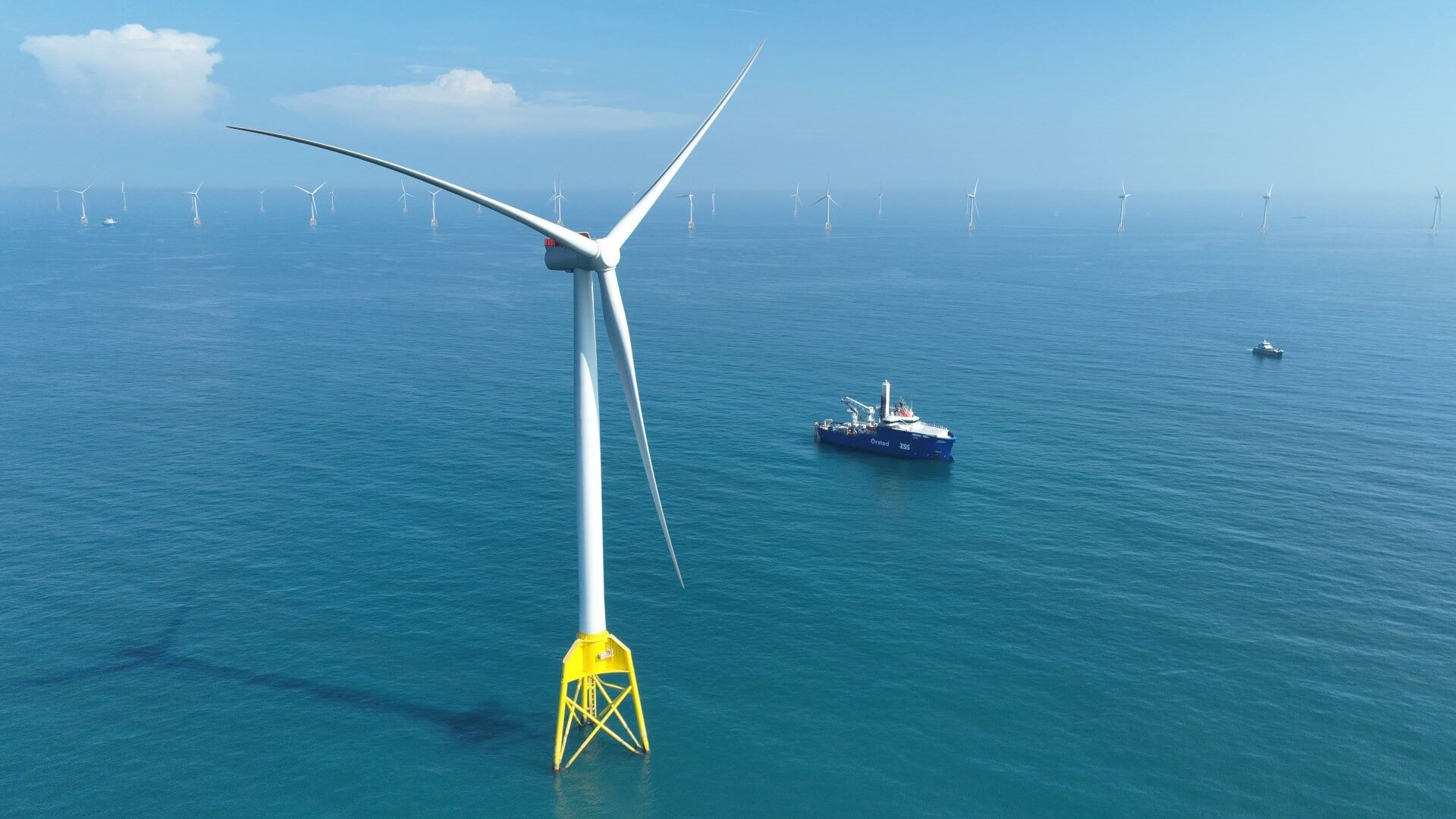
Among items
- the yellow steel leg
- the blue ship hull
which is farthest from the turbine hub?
the blue ship hull

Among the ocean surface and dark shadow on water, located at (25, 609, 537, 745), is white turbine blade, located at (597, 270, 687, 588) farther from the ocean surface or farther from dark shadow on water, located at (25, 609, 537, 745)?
the ocean surface

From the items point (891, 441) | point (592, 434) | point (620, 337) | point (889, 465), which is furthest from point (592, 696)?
point (891, 441)

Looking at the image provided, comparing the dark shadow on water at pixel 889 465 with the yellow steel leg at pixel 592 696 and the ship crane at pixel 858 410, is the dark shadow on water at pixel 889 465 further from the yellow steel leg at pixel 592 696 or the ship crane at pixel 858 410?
the yellow steel leg at pixel 592 696

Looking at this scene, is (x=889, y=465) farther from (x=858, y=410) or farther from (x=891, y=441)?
(x=858, y=410)

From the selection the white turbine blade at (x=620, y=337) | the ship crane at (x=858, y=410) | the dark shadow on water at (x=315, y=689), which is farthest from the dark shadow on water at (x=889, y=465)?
the white turbine blade at (x=620, y=337)

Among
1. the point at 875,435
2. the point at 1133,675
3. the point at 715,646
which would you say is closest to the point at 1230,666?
the point at 1133,675

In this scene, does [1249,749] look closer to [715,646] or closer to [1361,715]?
[1361,715]

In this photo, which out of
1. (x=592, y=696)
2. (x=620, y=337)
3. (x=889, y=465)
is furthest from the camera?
(x=889, y=465)
